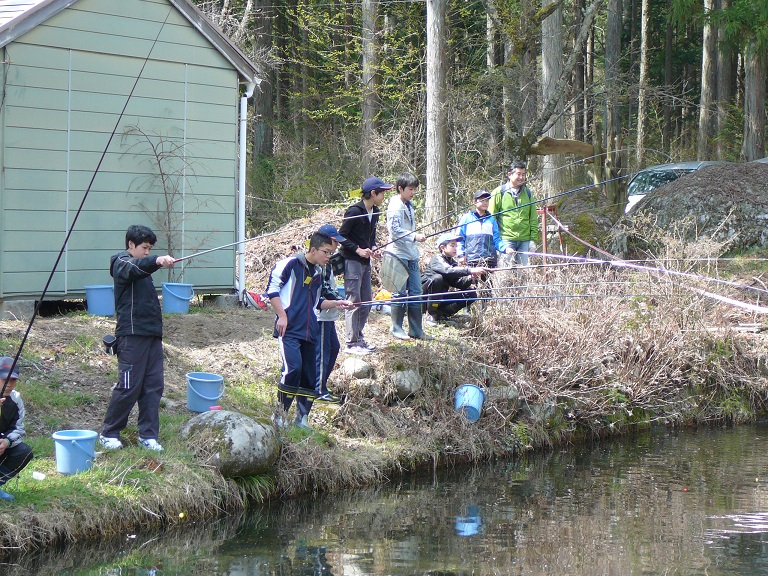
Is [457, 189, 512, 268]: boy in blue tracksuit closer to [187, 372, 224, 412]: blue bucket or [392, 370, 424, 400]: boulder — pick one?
[392, 370, 424, 400]: boulder

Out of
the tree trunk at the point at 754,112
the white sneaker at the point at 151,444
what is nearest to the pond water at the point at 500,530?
the white sneaker at the point at 151,444

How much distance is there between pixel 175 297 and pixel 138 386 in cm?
380

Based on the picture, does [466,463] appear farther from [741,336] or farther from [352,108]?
[352,108]

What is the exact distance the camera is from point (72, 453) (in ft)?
21.4

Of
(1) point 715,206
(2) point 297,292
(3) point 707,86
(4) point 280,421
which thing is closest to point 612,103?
(1) point 715,206

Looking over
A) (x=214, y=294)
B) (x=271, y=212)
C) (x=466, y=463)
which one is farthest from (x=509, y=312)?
(x=271, y=212)

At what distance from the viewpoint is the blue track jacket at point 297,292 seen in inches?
307

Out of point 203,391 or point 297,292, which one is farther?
point 203,391

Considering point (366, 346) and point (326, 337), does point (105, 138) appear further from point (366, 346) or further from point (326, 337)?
point (326, 337)

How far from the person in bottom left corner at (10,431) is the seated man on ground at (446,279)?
5.37 m

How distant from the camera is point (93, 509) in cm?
630

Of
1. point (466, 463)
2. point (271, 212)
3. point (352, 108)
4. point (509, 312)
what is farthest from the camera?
point (352, 108)

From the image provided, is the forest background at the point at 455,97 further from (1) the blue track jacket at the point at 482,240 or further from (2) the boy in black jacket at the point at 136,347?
(2) the boy in black jacket at the point at 136,347

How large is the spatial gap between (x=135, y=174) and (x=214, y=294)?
6.00 feet
